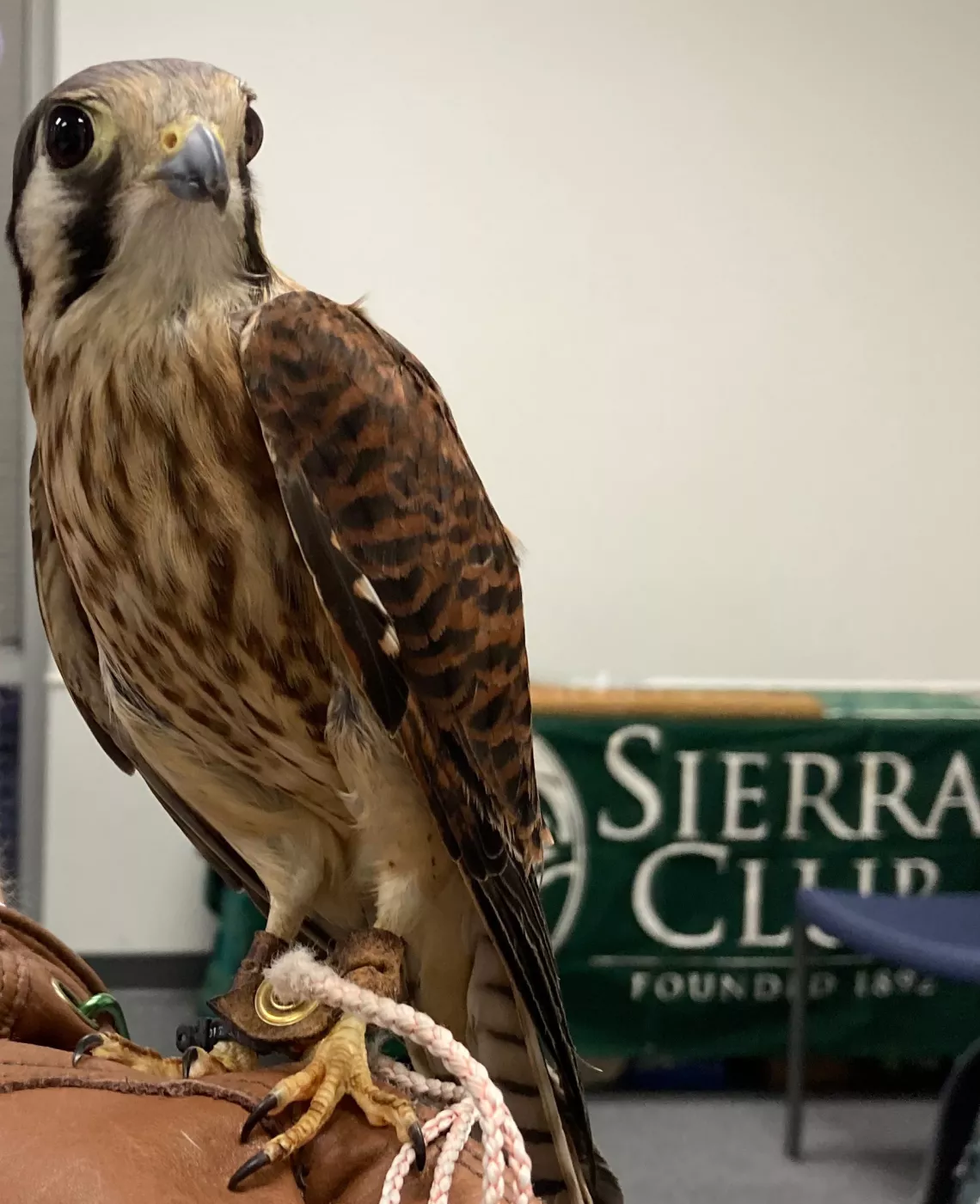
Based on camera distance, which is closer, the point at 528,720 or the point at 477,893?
the point at 477,893

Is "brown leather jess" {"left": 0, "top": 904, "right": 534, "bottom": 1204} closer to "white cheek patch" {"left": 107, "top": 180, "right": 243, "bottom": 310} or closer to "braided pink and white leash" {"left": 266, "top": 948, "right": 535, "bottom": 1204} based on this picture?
"braided pink and white leash" {"left": 266, "top": 948, "right": 535, "bottom": 1204}

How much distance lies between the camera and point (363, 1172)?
696 mm

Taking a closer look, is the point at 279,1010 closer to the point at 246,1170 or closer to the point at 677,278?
the point at 246,1170

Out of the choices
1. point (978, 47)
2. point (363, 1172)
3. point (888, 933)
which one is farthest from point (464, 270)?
point (363, 1172)

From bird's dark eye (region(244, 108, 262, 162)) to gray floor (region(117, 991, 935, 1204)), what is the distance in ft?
6.93

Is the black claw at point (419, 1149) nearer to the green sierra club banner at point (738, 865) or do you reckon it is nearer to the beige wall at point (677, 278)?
the green sierra club banner at point (738, 865)

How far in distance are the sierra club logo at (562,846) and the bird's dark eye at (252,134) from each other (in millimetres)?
1711

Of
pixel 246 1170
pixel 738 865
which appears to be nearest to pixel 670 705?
pixel 738 865

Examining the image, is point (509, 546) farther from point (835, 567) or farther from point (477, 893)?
point (835, 567)

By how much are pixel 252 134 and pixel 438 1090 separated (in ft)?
A: 2.42

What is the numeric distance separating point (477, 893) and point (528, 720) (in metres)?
0.21

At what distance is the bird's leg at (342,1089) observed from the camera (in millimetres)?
674

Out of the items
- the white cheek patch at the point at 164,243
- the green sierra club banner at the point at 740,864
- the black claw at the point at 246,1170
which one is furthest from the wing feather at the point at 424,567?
the green sierra club banner at the point at 740,864

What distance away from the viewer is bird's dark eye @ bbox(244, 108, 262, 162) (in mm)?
826
